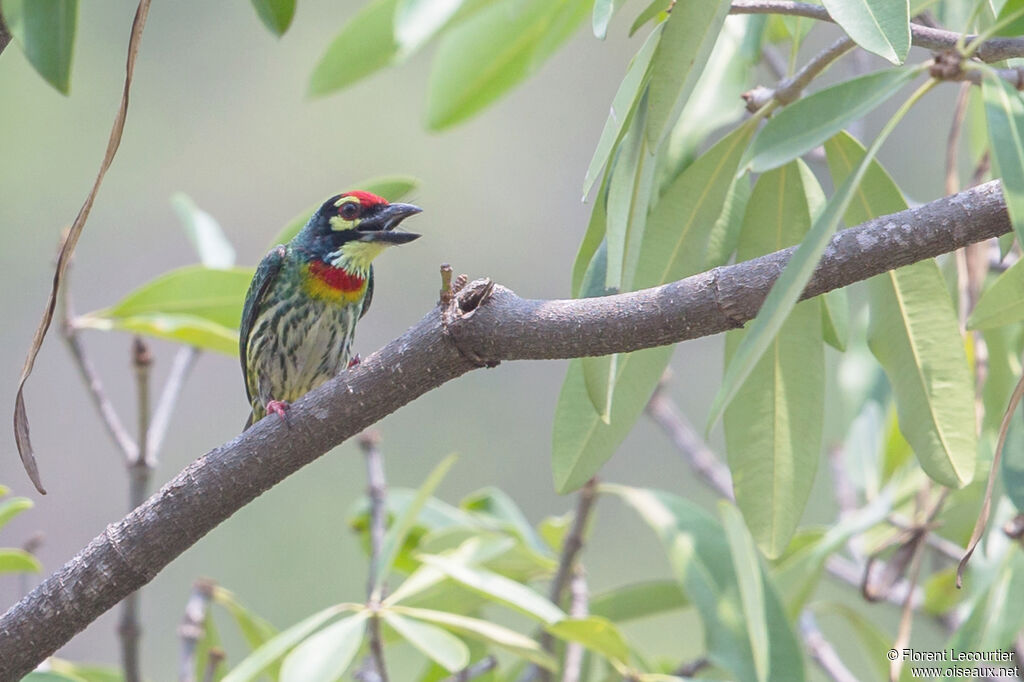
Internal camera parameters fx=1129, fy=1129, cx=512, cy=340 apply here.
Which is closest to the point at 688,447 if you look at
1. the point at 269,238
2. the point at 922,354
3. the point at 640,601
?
the point at 640,601

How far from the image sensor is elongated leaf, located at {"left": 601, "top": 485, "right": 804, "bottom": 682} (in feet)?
6.32

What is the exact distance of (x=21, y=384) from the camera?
133 centimetres

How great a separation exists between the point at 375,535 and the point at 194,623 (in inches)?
16.8

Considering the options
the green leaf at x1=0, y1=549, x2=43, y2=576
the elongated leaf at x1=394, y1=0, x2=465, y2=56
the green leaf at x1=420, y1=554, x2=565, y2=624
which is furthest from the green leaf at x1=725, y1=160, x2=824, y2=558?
the green leaf at x1=0, y1=549, x2=43, y2=576

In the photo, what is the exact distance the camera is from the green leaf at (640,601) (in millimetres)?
2461

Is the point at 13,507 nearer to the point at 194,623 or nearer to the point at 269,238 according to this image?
the point at 194,623

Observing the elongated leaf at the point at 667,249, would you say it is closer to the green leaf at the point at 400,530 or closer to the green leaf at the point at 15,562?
the green leaf at the point at 400,530

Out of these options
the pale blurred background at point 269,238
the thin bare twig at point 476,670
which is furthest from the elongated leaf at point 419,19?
the pale blurred background at point 269,238

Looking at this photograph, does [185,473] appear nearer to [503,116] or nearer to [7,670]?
[7,670]

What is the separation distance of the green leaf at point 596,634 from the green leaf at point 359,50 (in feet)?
3.84

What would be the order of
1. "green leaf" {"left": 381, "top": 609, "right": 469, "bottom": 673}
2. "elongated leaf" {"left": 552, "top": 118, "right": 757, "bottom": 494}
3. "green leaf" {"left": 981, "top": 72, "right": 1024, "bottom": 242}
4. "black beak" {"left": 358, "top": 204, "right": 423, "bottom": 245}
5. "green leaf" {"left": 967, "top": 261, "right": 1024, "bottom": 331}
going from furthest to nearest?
"black beak" {"left": 358, "top": 204, "right": 423, "bottom": 245} → "green leaf" {"left": 381, "top": 609, "right": 469, "bottom": 673} → "elongated leaf" {"left": 552, "top": 118, "right": 757, "bottom": 494} → "green leaf" {"left": 967, "top": 261, "right": 1024, "bottom": 331} → "green leaf" {"left": 981, "top": 72, "right": 1024, "bottom": 242}

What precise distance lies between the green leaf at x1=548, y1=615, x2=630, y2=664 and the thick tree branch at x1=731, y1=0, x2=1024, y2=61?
100cm

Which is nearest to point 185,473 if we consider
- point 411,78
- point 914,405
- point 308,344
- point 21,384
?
point 21,384

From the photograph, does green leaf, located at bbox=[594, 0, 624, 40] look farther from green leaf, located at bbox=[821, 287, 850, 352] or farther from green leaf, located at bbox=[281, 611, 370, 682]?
green leaf, located at bbox=[281, 611, 370, 682]
